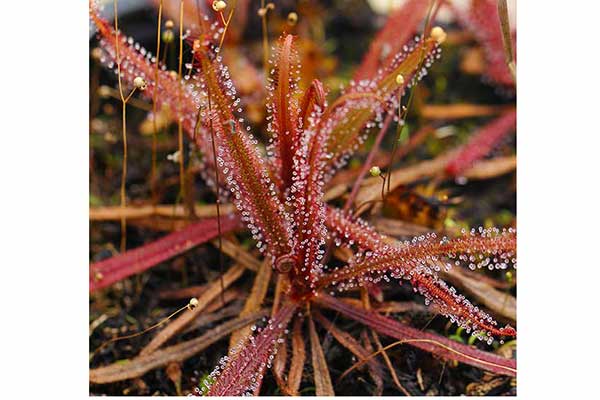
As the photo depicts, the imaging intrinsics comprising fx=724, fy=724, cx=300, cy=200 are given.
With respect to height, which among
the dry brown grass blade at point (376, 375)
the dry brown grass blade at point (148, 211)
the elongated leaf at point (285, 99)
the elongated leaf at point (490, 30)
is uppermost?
the elongated leaf at point (490, 30)

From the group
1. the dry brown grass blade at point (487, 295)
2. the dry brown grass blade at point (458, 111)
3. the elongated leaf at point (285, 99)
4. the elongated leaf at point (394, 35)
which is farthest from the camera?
the dry brown grass blade at point (458, 111)

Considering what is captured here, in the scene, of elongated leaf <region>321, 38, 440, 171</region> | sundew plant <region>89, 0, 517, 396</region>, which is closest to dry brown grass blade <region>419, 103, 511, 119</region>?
sundew plant <region>89, 0, 517, 396</region>

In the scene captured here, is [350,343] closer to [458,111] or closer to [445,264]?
[445,264]

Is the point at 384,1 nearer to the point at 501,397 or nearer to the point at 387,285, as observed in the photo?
the point at 387,285

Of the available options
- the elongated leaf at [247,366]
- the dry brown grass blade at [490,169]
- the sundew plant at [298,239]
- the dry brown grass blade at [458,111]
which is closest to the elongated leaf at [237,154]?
the sundew plant at [298,239]

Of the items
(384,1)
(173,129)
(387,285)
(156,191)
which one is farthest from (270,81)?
(384,1)

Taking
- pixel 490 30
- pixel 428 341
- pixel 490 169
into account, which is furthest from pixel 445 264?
pixel 490 30

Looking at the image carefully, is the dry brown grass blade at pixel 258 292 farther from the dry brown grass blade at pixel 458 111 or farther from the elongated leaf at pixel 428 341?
the dry brown grass blade at pixel 458 111
